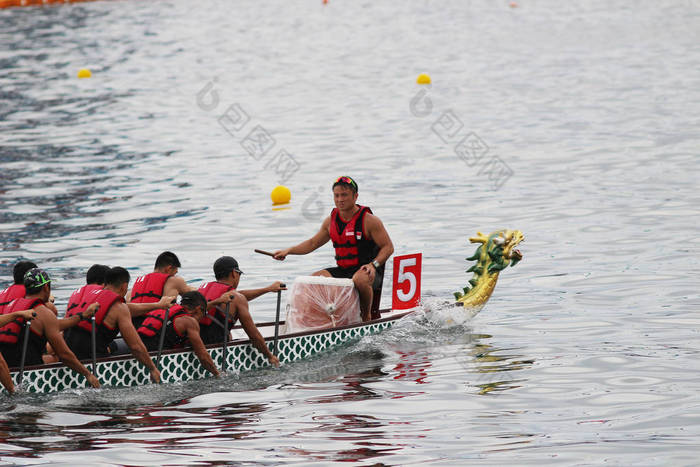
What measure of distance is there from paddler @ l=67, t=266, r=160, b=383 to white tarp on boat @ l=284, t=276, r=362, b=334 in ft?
8.90

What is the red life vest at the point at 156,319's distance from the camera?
12.4m

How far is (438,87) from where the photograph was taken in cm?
4172

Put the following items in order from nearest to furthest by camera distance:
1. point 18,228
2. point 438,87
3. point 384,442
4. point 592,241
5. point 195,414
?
point 384,442 < point 195,414 < point 592,241 < point 18,228 < point 438,87

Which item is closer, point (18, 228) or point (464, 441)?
point (464, 441)

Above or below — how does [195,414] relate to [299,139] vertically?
below

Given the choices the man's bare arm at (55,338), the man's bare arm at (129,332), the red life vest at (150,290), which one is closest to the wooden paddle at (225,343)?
the red life vest at (150,290)

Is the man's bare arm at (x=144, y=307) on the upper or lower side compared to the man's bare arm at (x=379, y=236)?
lower

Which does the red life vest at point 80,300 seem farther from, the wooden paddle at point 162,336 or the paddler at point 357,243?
the paddler at point 357,243

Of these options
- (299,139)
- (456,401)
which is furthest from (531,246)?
(299,139)

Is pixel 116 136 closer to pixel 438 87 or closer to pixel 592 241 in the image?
pixel 438 87

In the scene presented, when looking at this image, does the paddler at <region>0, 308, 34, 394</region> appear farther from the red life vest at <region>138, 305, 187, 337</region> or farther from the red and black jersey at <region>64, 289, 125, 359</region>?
the red life vest at <region>138, 305, 187, 337</region>

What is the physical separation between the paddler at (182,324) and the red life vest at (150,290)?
26 centimetres

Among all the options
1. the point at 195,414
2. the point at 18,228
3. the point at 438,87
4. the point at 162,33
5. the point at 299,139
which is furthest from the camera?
the point at 162,33

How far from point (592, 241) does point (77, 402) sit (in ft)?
37.9
